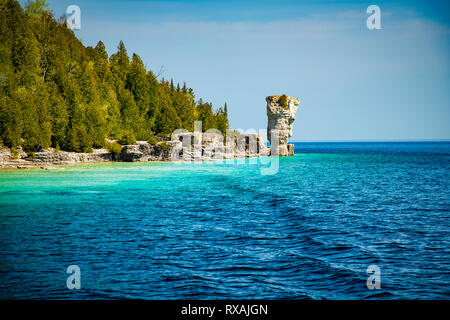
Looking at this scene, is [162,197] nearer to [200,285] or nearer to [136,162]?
[200,285]

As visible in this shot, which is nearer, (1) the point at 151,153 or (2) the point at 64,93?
(2) the point at 64,93

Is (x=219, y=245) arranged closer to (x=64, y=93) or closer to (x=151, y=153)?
(x=64, y=93)

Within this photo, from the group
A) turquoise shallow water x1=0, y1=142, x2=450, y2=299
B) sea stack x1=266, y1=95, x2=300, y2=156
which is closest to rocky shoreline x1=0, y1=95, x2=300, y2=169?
sea stack x1=266, y1=95, x2=300, y2=156

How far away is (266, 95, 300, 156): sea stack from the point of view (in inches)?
4473

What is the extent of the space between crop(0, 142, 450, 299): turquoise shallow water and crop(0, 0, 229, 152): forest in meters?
28.8

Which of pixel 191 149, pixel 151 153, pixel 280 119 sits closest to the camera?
pixel 151 153

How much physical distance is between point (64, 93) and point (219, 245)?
194 ft

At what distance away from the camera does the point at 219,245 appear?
17250mm

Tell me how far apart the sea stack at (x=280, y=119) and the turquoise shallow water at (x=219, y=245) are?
266 feet

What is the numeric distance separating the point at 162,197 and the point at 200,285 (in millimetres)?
20633

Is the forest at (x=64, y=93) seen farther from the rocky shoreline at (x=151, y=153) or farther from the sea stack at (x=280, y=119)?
the sea stack at (x=280, y=119)

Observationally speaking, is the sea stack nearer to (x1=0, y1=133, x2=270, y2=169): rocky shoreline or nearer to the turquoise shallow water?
(x1=0, y1=133, x2=270, y2=169): rocky shoreline

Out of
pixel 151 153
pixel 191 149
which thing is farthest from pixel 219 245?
pixel 191 149
